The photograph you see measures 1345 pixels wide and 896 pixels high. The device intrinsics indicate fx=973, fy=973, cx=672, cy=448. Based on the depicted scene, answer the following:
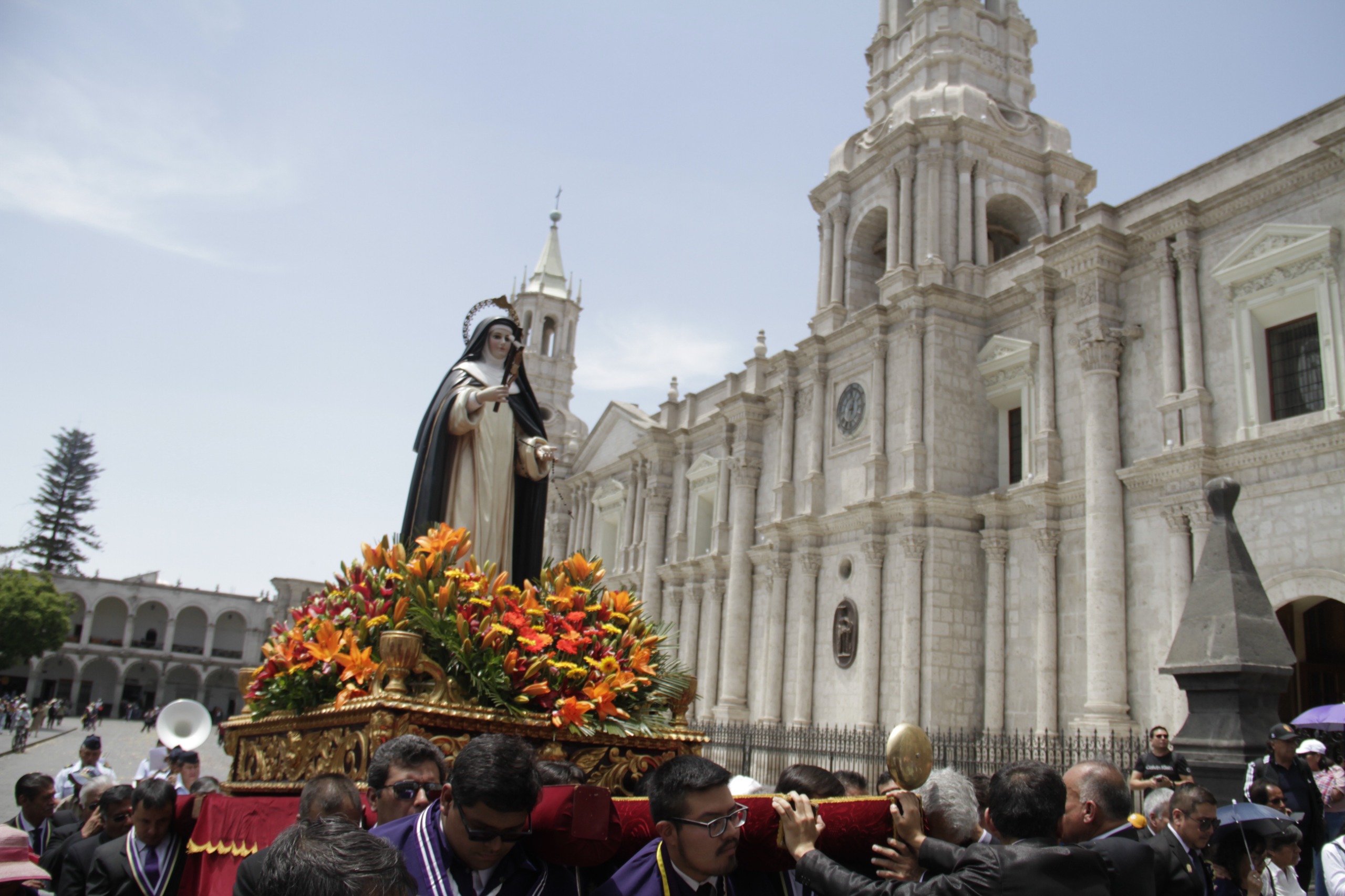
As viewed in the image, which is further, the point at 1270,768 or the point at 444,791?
the point at 1270,768

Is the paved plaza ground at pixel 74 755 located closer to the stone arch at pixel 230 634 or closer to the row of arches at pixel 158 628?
the row of arches at pixel 158 628

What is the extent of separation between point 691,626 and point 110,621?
53.1m

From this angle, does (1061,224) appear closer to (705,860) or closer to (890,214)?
(890,214)

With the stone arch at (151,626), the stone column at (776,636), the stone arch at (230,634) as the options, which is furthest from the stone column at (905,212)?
the stone arch at (151,626)

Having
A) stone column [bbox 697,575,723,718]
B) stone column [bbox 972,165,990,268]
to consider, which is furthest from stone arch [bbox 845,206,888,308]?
stone column [bbox 697,575,723,718]

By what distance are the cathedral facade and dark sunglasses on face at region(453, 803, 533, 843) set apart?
15.2 meters

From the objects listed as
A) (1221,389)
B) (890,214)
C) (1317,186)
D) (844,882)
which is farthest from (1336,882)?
(890,214)

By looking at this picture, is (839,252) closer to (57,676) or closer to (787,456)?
(787,456)

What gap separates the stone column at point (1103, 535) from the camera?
16.5 meters

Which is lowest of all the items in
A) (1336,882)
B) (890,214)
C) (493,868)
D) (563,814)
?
(1336,882)

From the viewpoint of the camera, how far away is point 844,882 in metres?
2.72

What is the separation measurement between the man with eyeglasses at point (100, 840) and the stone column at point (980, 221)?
21653mm

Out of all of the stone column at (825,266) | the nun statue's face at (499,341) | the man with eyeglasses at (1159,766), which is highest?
the stone column at (825,266)

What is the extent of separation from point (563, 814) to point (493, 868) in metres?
0.27
